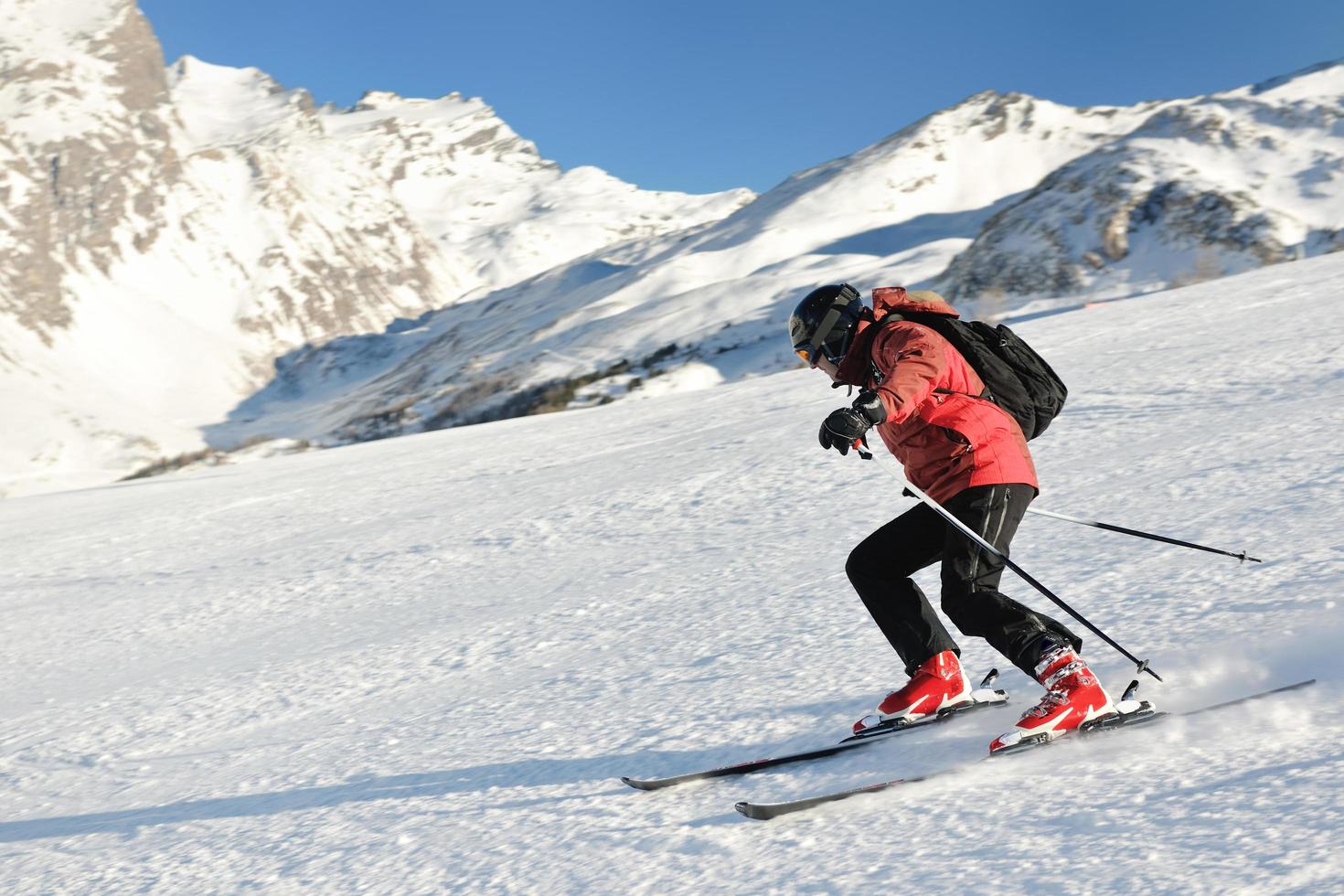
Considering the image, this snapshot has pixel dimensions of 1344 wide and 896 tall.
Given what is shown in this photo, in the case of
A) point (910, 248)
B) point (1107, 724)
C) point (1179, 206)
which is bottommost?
point (1107, 724)

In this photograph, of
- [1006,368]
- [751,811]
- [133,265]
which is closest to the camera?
[751,811]

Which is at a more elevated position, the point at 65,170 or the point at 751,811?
the point at 65,170

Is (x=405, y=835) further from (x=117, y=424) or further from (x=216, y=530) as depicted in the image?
(x=117, y=424)

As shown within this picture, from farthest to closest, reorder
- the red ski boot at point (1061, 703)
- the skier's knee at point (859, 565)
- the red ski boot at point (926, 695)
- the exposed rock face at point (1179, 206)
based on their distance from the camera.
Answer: the exposed rock face at point (1179, 206), the skier's knee at point (859, 565), the red ski boot at point (926, 695), the red ski boot at point (1061, 703)

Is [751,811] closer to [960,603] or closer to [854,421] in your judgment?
[960,603]

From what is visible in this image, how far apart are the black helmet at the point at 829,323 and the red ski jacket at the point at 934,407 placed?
1.8 inches

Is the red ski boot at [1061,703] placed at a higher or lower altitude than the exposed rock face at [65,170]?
lower

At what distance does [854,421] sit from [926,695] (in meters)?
1.18

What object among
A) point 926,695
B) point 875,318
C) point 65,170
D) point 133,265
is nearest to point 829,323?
point 875,318

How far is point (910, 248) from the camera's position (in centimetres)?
10619

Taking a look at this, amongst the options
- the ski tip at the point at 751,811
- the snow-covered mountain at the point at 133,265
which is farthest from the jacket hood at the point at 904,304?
the snow-covered mountain at the point at 133,265

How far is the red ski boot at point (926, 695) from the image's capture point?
388 centimetres

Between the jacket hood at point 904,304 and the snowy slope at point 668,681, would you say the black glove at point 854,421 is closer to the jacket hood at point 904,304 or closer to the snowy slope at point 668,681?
the jacket hood at point 904,304

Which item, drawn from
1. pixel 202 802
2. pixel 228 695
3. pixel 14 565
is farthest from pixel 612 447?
pixel 202 802
